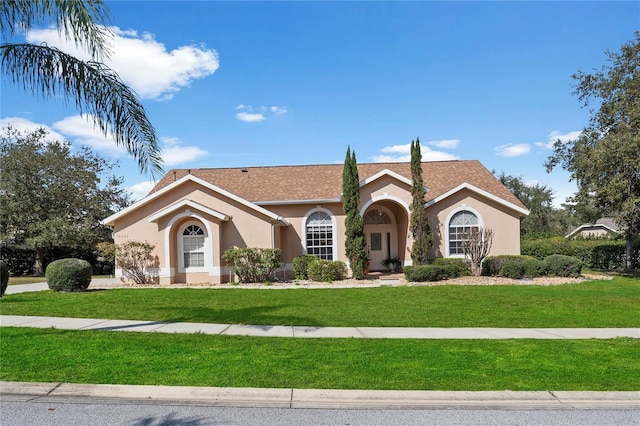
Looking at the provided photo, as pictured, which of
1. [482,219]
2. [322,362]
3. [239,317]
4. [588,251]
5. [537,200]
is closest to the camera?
[322,362]

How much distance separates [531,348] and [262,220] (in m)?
13.7

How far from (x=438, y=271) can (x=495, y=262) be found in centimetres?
310

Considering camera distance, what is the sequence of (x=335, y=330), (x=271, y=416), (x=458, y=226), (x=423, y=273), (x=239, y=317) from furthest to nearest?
1. (x=458, y=226)
2. (x=423, y=273)
3. (x=239, y=317)
4. (x=335, y=330)
5. (x=271, y=416)

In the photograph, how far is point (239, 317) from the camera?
34.6ft

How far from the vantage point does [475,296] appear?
14.0m

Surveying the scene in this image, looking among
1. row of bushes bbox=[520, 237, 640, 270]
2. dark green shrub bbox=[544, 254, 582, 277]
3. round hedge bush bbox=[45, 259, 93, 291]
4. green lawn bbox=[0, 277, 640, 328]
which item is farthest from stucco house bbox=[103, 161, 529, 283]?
row of bushes bbox=[520, 237, 640, 270]

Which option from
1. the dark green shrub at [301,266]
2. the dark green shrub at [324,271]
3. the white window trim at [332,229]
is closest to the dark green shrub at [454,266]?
the dark green shrub at [324,271]

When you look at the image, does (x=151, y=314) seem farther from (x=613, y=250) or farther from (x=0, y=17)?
(x=613, y=250)

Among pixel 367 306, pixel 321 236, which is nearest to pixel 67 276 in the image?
pixel 367 306

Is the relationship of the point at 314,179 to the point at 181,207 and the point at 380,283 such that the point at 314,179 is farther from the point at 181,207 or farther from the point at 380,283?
the point at 380,283

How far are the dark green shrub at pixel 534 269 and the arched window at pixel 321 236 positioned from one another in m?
8.75

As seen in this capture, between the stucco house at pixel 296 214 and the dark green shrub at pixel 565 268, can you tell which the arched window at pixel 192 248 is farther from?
the dark green shrub at pixel 565 268

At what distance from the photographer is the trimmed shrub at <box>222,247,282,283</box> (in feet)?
61.0

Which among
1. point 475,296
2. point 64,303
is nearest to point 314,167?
point 475,296
